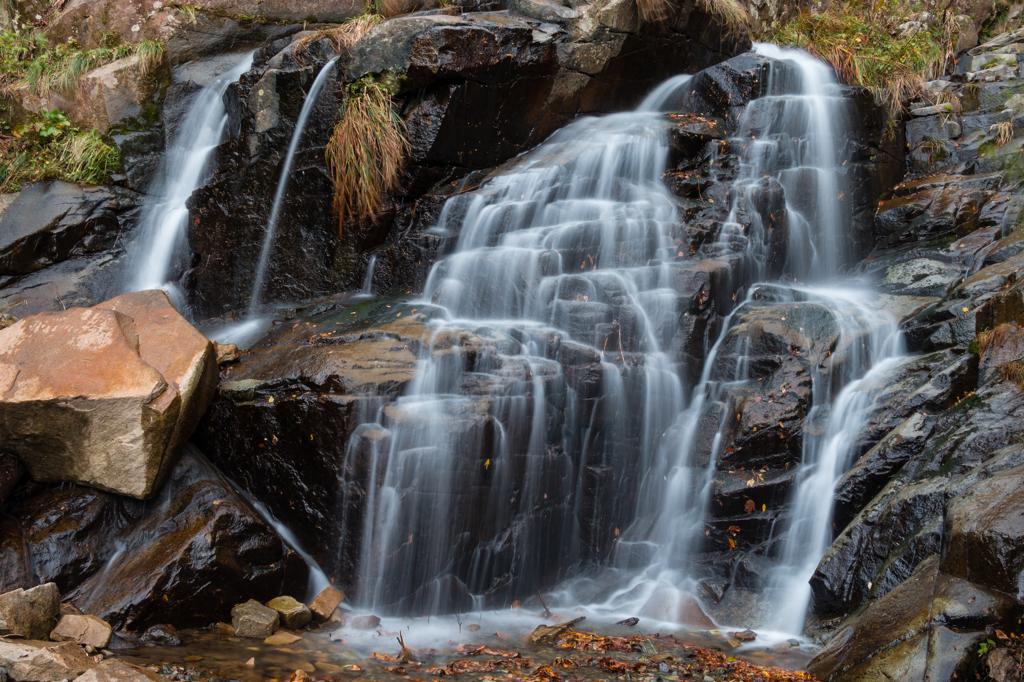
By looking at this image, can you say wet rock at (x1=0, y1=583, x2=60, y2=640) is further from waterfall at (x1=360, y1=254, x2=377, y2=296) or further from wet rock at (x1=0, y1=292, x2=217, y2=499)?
waterfall at (x1=360, y1=254, x2=377, y2=296)

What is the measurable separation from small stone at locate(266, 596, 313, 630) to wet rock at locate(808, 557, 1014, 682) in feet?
10.7

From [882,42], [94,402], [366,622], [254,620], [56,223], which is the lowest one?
[366,622]

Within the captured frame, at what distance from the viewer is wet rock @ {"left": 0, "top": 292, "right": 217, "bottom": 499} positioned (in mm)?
4660

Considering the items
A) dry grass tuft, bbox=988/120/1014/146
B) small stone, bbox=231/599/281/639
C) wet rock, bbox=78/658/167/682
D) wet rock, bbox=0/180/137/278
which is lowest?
small stone, bbox=231/599/281/639

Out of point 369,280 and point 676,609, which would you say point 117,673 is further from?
point 369,280

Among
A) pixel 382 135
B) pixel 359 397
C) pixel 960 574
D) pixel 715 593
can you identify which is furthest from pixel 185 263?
pixel 960 574

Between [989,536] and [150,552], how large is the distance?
198 inches

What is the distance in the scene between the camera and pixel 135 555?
4.66 metres

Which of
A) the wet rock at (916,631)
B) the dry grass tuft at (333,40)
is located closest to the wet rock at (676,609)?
the wet rock at (916,631)

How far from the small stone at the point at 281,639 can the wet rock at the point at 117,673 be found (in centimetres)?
83

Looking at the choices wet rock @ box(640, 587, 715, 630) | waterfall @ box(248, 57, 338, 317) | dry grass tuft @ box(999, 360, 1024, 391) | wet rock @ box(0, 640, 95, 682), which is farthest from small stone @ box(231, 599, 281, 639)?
dry grass tuft @ box(999, 360, 1024, 391)

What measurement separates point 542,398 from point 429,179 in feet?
12.6

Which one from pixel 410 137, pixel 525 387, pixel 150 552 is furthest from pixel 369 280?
pixel 150 552

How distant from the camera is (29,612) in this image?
3.89 metres
